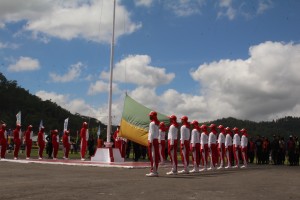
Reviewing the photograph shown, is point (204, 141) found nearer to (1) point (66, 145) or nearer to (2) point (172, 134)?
(2) point (172, 134)

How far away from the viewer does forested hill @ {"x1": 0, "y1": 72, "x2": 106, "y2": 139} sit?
391 ft

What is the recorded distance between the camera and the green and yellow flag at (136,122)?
27.0m

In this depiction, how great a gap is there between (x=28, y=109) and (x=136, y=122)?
340ft

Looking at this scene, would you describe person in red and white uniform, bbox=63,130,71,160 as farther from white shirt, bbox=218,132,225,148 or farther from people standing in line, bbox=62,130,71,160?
white shirt, bbox=218,132,225,148

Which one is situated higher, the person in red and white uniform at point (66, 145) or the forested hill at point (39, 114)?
the forested hill at point (39, 114)

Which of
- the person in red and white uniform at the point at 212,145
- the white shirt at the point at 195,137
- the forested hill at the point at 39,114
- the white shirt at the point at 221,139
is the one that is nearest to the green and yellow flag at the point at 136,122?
the white shirt at the point at 221,139

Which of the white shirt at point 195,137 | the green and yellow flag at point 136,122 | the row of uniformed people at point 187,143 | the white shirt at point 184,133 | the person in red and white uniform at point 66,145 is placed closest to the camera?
the row of uniformed people at point 187,143

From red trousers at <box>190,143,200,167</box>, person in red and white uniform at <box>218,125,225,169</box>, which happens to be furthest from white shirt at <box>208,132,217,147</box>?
red trousers at <box>190,143,200,167</box>

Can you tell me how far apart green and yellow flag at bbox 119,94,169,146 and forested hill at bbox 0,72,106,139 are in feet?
298

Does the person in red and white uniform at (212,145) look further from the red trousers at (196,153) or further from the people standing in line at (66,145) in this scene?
the people standing in line at (66,145)

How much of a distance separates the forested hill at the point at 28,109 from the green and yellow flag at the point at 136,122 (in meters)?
90.7

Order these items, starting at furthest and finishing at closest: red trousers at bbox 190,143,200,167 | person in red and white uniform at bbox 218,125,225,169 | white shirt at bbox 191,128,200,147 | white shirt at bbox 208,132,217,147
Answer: person in red and white uniform at bbox 218,125,225,169 < white shirt at bbox 208,132,217,147 < white shirt at bbox 191,128,200,147 < red trousers at bbox 190,143,200,167

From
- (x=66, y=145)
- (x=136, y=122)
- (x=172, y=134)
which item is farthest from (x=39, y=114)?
(x=172, y=134)

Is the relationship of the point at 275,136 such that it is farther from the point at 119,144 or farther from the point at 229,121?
the point at 229,121
